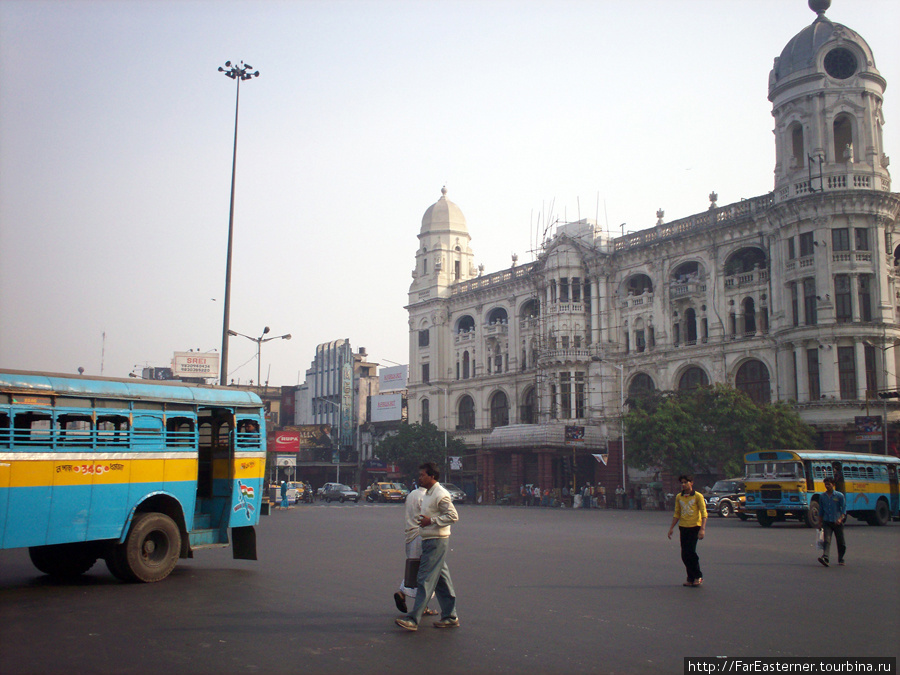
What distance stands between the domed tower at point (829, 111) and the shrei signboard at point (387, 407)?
42.4m

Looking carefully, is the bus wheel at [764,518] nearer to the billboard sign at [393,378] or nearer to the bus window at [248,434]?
the bus window at [248,434]

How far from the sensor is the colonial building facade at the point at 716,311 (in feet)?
143

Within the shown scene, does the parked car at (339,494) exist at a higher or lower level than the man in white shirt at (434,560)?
lower

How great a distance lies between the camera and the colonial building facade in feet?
143

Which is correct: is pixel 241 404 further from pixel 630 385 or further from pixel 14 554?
pixel 630 385

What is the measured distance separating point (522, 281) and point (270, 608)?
55377mm

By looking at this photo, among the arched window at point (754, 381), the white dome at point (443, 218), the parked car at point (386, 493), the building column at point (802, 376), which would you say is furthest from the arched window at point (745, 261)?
the white dome at point (443, 218)

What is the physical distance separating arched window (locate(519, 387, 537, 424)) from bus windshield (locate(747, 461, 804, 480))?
34.8 m

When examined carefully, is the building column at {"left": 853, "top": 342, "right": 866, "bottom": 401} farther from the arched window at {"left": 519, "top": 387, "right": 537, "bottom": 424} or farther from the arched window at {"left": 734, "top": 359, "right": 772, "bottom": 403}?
the arched window at {"left": 519, "top": 387, "right": 537, "bottom": 424}

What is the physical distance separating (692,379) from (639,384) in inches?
173

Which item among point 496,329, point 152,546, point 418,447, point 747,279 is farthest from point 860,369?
point 152,546

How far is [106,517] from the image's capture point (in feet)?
37.6

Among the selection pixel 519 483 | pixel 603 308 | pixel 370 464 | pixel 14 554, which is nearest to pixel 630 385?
pixel 603 308

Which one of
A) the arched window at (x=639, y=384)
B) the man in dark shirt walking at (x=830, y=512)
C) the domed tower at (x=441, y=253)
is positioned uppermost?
the domed tower at (x=441, y=253)
